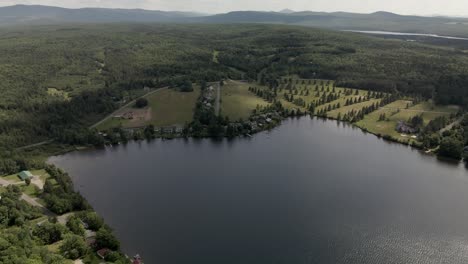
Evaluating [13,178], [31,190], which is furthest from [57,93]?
[31,190]

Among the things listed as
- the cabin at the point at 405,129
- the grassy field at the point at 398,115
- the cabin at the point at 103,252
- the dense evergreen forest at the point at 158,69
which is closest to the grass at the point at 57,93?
the dense evergreen forest at the point at 158,69

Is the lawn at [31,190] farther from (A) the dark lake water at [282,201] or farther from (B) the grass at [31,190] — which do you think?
(A) the dark lake water at [282,201]

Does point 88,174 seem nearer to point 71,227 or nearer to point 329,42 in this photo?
point 71,227

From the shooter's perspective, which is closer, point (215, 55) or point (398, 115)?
point (398, 115)

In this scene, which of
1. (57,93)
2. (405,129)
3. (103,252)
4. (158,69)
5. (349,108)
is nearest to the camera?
(103,252)

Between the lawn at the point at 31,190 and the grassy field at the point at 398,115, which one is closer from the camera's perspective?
the lawn at the point at 31,190

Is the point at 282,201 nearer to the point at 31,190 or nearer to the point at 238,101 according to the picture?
the point at 31,190
